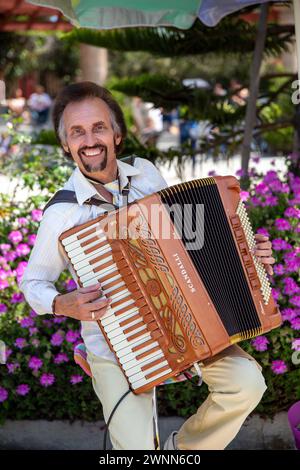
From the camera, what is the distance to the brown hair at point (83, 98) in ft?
10.2

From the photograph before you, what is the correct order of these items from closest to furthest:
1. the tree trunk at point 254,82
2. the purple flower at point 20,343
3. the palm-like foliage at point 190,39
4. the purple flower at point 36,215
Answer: the purple flower at point 20,343 → the purple flower at point 36,215 → the tree trunk at point 254,82 → the palm-like foliage at point 190,39

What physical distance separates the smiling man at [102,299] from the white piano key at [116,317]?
40 mm

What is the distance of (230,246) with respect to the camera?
2.85 metres

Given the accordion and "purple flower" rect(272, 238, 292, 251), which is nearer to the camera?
the accordion

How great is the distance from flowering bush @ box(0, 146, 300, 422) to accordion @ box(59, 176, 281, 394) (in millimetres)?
883

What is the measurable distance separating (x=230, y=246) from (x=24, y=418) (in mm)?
1562

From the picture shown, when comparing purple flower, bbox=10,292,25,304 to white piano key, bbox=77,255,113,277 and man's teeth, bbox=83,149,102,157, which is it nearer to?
man's teeth, bbox=83,149,102,157

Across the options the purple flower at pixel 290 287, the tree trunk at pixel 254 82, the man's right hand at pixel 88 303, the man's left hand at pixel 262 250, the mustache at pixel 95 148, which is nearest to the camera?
the man's right hand at pixel 88 303

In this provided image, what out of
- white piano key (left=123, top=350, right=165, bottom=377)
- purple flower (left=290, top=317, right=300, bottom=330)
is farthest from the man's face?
purple flower (left=290, top=317, right=300, bottom=330)

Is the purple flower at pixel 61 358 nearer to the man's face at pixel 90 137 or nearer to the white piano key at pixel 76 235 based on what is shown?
the man's face at pixel 90 137

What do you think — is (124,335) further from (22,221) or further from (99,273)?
(22,221)

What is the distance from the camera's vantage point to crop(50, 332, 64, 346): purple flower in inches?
146

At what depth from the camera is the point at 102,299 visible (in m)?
2.70

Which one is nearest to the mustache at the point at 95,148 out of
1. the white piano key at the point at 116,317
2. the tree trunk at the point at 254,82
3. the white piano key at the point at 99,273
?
the white piano key at the point at 99,273
